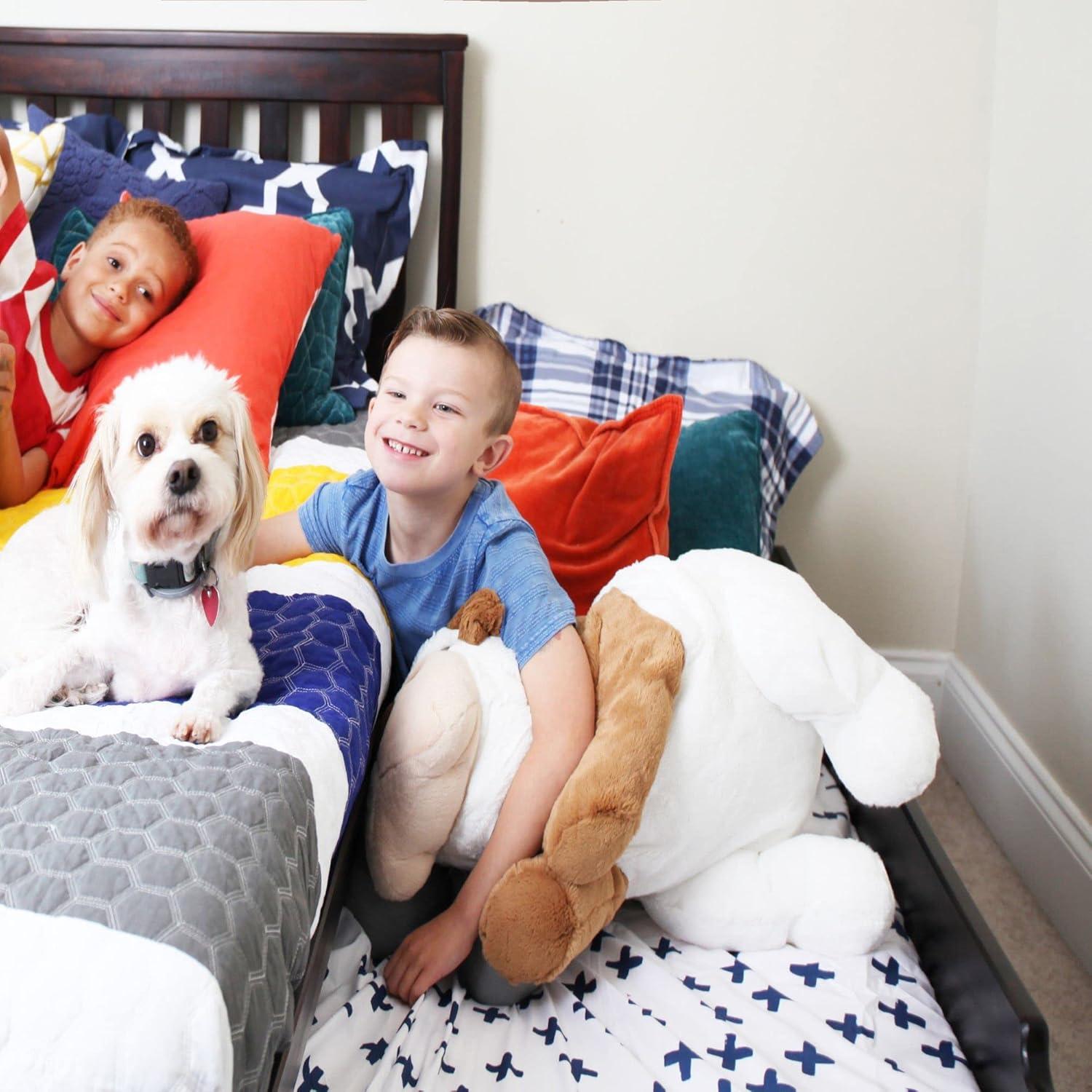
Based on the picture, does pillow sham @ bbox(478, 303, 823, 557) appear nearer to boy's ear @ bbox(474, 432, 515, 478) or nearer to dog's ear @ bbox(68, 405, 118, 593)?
boy's ear @ bbox(474, 432, 515, 478)

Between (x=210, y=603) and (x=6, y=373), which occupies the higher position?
(x=6, y=373)

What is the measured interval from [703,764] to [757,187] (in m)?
1.38

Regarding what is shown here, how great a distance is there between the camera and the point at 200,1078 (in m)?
0.62

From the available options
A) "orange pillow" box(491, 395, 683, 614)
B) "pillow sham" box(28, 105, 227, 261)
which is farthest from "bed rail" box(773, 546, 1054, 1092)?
"pillow sham" box(28, 105, 227, 261)

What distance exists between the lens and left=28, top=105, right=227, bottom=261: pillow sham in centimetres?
176

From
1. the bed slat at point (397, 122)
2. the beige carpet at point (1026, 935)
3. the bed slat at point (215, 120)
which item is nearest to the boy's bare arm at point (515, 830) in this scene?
the beige carpet at point (1026, 935)

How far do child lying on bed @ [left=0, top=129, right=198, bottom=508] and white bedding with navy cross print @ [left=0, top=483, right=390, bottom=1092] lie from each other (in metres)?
0.72

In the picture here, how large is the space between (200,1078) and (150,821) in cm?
20

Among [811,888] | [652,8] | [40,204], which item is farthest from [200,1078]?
[652,8]

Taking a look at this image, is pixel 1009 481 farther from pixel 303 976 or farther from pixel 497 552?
pixel 303 976

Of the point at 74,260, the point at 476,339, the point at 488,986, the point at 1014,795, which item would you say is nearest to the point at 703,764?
the point at 488,986

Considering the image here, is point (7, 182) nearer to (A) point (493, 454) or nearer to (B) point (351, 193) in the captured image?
(B) point (351, 193)

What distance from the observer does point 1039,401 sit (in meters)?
1.77

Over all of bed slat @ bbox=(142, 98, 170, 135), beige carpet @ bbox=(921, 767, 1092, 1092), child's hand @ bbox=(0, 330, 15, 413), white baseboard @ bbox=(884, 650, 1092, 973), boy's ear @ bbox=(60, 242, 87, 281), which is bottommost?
beige carpet @ bbox=(921, 767, 1092, 1092)
